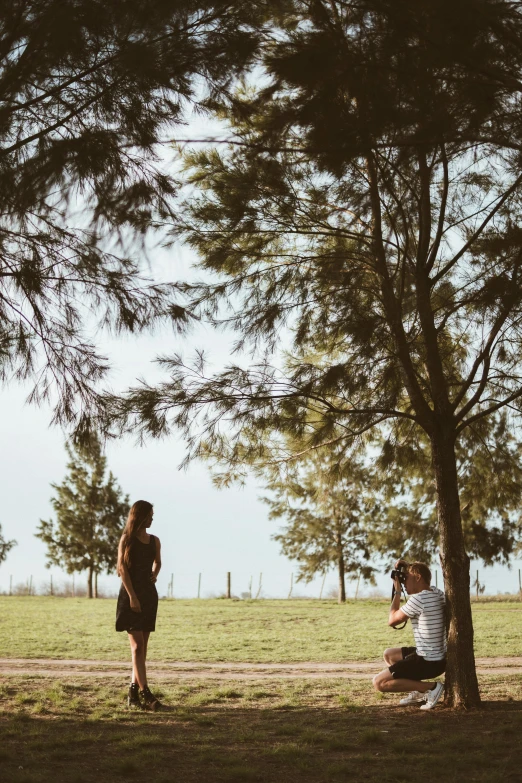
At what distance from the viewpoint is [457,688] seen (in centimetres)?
675

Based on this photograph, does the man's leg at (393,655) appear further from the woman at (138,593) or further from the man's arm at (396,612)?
the woman at (138,593)

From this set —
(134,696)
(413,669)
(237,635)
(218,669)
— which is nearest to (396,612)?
(413,669)

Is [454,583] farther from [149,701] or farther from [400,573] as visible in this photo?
[149,701]

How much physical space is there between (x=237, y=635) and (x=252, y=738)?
9731 mm

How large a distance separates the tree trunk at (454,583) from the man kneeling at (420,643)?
0.10 metres

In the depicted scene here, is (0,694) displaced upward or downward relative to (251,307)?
downward

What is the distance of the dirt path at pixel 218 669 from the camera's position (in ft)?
29.9

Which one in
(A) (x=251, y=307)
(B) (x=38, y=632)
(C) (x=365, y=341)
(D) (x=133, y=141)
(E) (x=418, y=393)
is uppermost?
(D) (x=133, y=141)

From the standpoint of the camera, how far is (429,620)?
22.2ft

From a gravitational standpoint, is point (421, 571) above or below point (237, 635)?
above

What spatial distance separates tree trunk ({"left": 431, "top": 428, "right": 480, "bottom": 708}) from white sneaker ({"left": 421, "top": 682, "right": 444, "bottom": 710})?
8cm

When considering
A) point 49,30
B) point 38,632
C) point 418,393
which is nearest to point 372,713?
point 418,393

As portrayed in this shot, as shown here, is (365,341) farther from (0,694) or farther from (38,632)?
(38,632)

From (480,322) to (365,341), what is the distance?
3.60ft
